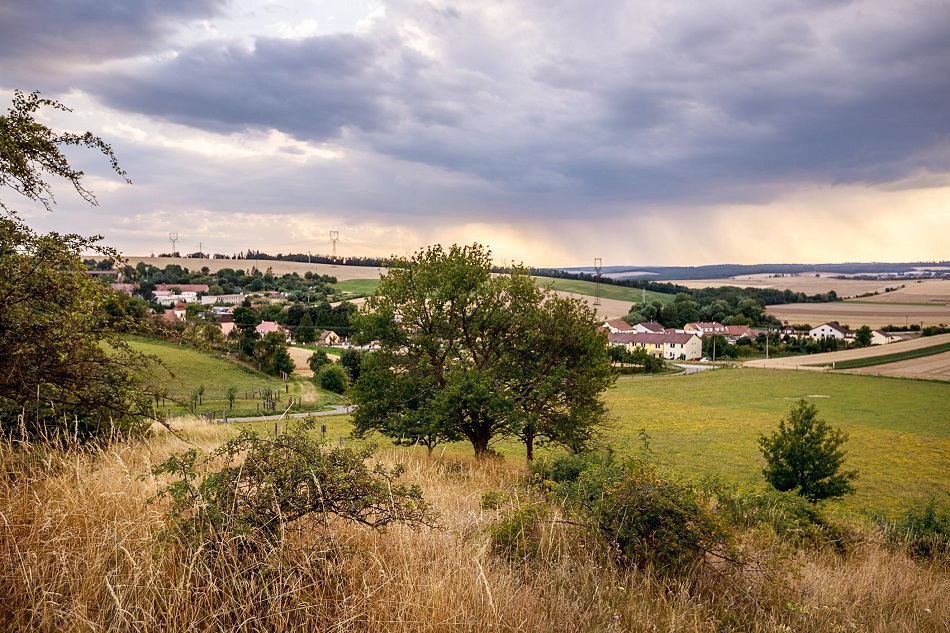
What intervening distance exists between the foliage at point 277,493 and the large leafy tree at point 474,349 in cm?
1653

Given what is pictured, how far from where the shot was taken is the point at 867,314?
10631cm

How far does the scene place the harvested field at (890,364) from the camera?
234 feet

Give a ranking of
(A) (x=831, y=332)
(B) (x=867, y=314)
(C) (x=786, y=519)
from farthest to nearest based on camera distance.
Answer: (B) (x=867, y=314)
(A) (x=831, y=332)
(C) (x=786, y=519)

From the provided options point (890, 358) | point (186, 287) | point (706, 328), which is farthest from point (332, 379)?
point (706, 328)

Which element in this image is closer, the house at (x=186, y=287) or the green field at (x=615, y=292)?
the house at (x=186, y=287)

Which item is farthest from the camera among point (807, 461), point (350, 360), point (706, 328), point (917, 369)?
point (706, 328)

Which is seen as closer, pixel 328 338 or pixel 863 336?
pixel 328 338

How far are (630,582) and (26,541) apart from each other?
4227mm

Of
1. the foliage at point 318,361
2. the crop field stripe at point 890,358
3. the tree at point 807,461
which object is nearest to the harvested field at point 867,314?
the crop field stripe at point 890,358

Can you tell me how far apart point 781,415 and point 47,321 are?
2297 inches

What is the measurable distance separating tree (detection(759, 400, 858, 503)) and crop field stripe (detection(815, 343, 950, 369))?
214ft

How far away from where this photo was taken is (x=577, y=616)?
3.66 m

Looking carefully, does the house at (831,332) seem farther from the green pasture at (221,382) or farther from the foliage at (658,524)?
the foliage at (658,524)

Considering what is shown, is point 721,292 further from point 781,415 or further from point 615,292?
point 781,415
